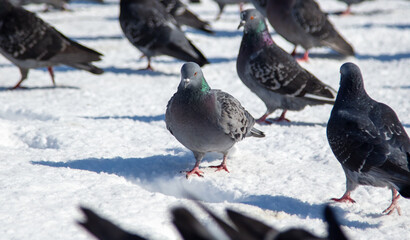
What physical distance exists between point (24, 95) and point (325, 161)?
374 cm

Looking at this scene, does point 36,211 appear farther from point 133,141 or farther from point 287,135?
point 287,135

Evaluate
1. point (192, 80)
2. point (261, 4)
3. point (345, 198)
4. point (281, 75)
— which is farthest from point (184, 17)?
point (345, 198)

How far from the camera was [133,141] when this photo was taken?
207 inches

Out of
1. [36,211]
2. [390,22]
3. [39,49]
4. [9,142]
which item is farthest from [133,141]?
[390,22]

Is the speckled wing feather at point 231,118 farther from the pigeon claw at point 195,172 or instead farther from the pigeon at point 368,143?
the pigeon at point 368,143

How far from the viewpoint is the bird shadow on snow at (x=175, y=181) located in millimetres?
3920

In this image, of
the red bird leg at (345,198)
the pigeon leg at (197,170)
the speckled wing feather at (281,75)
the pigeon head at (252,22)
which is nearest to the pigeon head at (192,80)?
the pigeon leg at (197,170)

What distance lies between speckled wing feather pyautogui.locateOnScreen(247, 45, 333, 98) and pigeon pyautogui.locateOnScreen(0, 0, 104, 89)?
Result: 7.14 feet

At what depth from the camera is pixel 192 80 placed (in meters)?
4.19

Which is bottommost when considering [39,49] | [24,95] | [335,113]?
[24,95]

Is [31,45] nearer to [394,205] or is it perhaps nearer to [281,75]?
[281,75]

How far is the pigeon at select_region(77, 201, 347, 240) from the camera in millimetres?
1421

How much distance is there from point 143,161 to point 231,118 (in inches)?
33.8

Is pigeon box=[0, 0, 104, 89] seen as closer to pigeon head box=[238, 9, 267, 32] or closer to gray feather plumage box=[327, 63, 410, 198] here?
pigeon head box=[238, 9, 267, 32]
